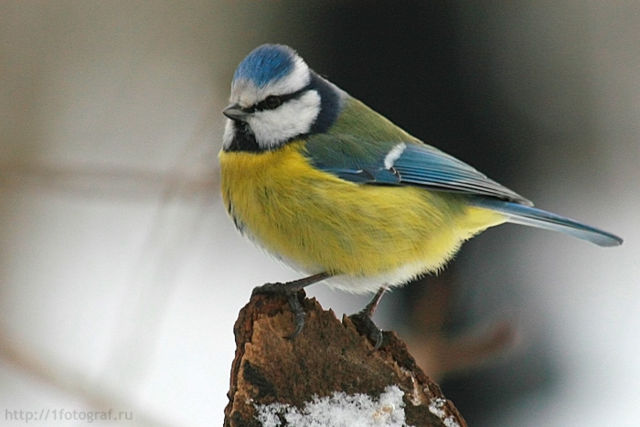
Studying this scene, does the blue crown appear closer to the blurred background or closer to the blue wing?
the blue wing

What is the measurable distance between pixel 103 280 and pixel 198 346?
51cm

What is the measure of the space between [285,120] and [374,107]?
1.21m

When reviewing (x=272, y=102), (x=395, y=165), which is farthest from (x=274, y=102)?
(x=395, y=165)

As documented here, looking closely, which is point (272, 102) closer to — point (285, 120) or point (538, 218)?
point (285, 120)

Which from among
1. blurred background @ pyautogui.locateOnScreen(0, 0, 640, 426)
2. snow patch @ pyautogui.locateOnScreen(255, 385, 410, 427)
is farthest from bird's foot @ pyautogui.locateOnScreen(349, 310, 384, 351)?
blurred background @ pyautogui.locateOnScreen(0, 0, 640, 426)

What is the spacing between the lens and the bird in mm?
2143

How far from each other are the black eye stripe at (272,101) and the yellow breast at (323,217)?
0.11 meters

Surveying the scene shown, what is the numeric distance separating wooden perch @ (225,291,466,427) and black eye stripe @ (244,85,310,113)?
643mm

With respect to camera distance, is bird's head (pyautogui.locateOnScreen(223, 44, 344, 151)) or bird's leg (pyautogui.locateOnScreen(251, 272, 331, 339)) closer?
bird's leg (pyautogui.locateOnScreen(251, 272, 331, 339))

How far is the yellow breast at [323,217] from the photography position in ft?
7.01

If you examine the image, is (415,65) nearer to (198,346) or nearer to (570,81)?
(570,81)

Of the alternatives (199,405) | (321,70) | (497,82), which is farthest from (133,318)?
(497,82)

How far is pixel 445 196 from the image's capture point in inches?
95.0

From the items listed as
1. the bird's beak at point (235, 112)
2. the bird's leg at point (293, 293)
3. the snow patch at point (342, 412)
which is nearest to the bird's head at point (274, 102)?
the bird's beak at point (235, 112)
